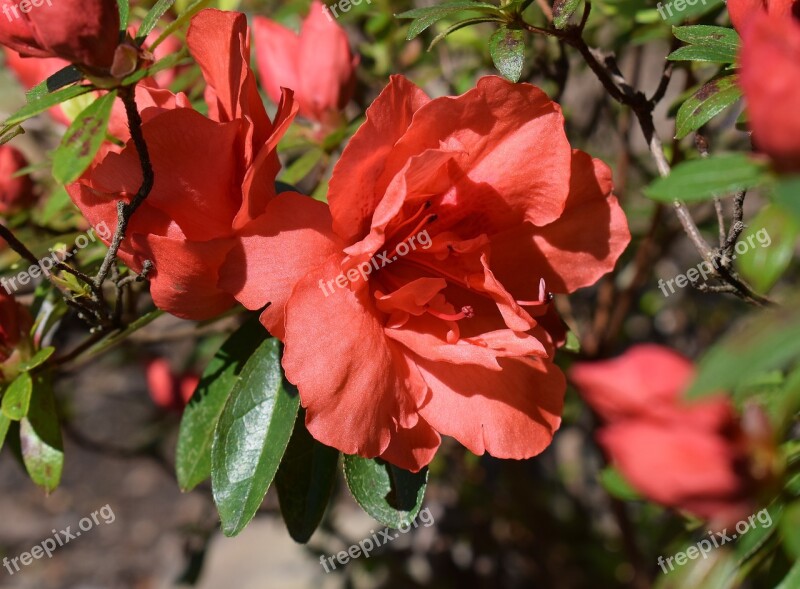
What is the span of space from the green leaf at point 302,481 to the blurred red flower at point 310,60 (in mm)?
608

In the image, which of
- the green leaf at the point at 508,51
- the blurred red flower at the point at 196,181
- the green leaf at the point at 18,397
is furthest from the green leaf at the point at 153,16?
the green leaf at the point at 18,397

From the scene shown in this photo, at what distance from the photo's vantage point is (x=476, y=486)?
2.62m

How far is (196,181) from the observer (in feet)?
3.12

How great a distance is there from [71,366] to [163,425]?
2.88 ft

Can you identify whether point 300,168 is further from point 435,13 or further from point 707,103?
point 707,103

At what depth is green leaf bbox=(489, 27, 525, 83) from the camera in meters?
1.02

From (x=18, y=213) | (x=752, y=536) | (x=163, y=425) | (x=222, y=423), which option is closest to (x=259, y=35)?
(x=18, y=213)

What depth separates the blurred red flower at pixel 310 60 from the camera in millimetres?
1432

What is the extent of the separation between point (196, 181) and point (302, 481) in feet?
1.62

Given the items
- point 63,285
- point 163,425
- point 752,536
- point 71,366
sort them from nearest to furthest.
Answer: point 752,536 → point 63,285 → point 71,366 → point 163,425

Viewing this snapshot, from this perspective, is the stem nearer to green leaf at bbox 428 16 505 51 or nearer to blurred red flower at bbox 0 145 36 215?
green leaf at bbox 428 16 505 51

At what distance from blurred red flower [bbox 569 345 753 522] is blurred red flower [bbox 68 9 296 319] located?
45 centimetres

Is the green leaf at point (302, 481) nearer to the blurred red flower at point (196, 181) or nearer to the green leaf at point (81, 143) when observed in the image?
the blurred red flower at point (196, 181)

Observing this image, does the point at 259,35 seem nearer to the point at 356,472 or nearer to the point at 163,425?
the point at 356,472
